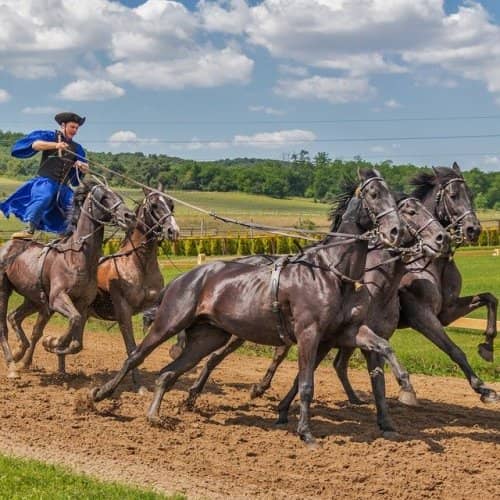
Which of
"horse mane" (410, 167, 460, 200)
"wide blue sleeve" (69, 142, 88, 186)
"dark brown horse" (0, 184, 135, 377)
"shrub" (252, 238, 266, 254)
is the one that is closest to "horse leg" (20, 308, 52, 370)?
"dark brown horse" (0, 184, 135, 377)

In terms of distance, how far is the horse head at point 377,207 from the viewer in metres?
7.73

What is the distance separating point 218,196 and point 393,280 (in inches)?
3795

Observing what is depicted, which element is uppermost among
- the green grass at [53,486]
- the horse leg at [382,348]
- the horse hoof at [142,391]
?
the horse leg at [382,348]

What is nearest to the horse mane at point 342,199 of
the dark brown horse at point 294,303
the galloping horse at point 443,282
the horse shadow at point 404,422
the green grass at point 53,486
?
the dark brown horse at point 294,303

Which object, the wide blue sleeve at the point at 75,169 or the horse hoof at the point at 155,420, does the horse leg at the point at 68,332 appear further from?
the horse hoof at the point at 155,420

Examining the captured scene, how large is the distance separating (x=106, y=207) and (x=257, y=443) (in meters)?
4.01

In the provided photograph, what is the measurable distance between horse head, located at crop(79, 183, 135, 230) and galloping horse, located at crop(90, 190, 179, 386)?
308 millimetres

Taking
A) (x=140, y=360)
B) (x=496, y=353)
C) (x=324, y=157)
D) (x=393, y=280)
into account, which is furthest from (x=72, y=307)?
(x=324, y=157)

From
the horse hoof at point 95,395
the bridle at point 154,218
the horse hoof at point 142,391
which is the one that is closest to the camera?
the horse hoof at point 95,395

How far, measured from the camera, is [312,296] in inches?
315

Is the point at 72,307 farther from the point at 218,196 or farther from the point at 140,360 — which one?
the point at 218,196

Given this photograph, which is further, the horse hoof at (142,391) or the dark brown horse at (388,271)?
the horse hoof at (142,391)

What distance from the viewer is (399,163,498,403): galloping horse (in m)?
9.13

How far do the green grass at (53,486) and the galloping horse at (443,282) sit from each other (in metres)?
4.16
